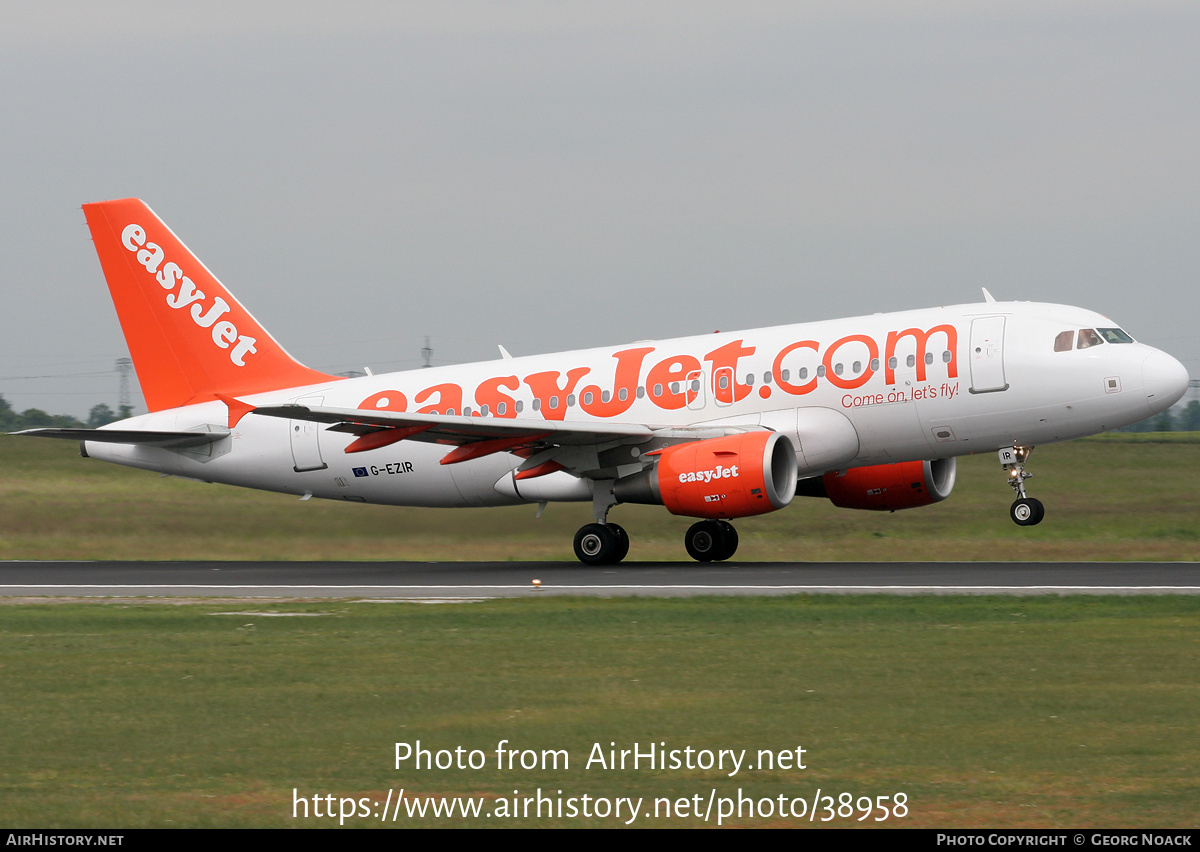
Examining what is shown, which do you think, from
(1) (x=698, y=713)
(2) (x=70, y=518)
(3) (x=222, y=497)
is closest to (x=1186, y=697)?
(1) (x=698, y=713)

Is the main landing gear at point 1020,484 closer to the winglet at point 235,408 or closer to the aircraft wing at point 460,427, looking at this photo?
the aircraft wing at point 460,427

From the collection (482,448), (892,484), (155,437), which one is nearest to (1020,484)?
(892,484)

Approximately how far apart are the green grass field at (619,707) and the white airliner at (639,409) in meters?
7.72

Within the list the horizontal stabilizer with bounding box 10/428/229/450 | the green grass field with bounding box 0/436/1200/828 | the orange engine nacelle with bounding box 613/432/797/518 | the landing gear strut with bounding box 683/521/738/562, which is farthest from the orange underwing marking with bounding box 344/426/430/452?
the green grass field with bounding box 0/436/1200/828

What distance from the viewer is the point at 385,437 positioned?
26047 mm

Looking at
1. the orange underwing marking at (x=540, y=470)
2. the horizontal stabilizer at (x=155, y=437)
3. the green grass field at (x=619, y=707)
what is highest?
the horizontal stabilizer at (x=155, y=437)

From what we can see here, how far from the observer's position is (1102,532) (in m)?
33.1

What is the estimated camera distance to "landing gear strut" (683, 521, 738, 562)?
28.0 metres

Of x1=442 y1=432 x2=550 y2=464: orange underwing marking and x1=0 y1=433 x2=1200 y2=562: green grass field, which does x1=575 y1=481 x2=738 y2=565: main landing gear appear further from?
x1=0 y1=433 x2=1200 y2=562: green grass field

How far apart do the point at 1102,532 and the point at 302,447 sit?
60.2 feet

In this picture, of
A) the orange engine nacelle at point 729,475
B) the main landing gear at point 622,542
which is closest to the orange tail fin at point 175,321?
the main landing gear at point 622,542

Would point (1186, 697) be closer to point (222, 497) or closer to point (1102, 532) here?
point (1102, 532)

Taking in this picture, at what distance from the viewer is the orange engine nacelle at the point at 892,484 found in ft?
91.9

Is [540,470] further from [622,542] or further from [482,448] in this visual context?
[622,542]
